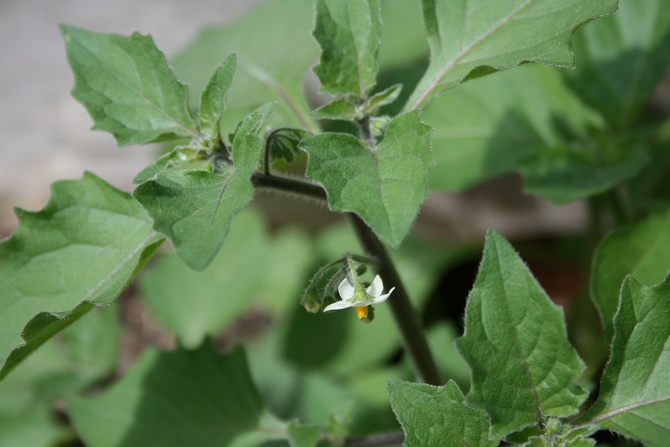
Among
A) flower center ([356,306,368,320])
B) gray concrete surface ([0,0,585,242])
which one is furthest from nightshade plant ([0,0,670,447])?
gray concrete surface ([0,0,585,242])

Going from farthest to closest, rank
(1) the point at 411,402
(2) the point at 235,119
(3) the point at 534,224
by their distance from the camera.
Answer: (3) the point at 534,224, (2) the point at 235,119, (1) the point at 411,402

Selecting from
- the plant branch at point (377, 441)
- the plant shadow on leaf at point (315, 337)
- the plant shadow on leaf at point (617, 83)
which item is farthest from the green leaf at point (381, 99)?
the plant shadow on leaf at point (315, 337)

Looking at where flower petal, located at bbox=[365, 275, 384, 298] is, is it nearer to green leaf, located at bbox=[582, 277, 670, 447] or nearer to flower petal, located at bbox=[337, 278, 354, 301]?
flower petal, located at bbox=[337, 278, 354, 301]

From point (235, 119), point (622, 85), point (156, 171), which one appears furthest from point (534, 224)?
point (156, 171)

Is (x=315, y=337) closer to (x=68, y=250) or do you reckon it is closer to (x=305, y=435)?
(x=305, y=435)

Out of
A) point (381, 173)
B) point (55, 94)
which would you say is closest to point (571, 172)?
point (381, 173)

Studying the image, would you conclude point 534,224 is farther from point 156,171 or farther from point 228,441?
point 156,171
